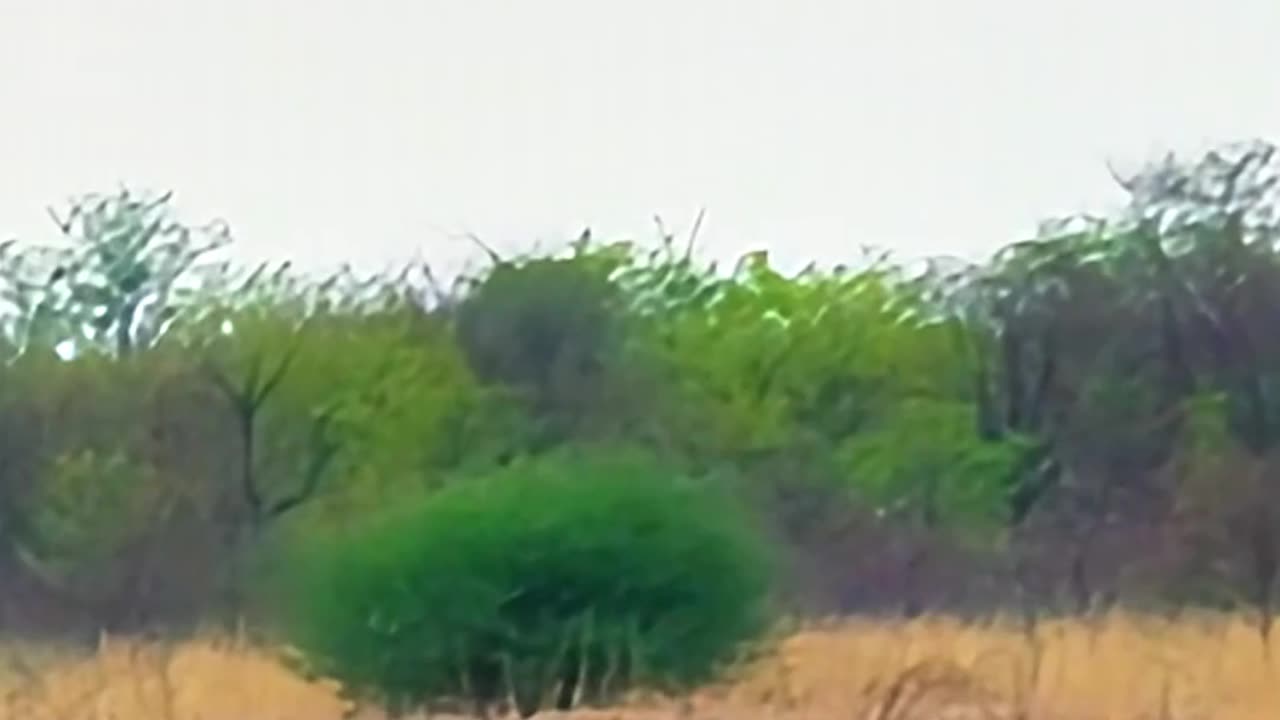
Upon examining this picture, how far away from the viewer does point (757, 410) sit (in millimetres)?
35344

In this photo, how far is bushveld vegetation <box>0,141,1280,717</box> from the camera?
29375 millimetres

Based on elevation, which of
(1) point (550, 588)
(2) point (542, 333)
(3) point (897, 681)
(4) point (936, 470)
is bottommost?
(3) point (897, 681)

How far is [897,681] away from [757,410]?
844 inches

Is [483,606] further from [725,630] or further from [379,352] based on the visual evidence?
[379,352]

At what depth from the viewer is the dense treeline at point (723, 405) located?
3091 centimetres

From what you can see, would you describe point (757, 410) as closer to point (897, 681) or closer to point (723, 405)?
point (723, 405)

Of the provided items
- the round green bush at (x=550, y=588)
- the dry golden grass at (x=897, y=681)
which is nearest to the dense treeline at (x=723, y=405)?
the dry golden grass at (x=897, y=681)

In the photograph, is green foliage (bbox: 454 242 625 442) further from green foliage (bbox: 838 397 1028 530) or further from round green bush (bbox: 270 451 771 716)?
round green bush (bbox: 270 451 771 716)

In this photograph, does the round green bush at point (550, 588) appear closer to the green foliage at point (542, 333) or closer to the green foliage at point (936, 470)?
the green foliage at point (936, 470)

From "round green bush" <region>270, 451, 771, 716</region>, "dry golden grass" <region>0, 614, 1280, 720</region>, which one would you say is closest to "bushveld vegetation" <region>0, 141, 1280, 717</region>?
"dry golden grass" <region>0, 614, 1280, 720</region>

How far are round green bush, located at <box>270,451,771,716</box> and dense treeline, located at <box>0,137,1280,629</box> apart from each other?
10.4m

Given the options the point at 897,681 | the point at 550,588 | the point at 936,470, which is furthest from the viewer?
the point at 936,470

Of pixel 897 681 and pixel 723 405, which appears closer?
pixel 897 681

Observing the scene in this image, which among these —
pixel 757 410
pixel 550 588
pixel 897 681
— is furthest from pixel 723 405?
pixel 897 681
